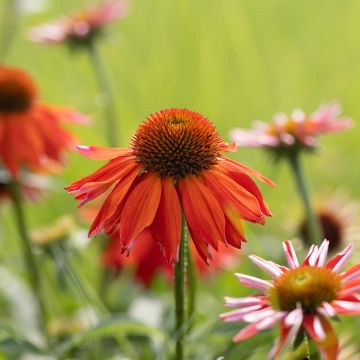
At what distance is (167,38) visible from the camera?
2271 mm

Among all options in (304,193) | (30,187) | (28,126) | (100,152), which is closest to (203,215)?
(100,152)

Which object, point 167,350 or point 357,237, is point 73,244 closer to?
point 167,350

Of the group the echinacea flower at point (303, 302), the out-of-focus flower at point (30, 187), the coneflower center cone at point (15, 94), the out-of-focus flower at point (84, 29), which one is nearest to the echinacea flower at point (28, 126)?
the coneflower center cone at point (15, 94)

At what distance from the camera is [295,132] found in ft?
3.34

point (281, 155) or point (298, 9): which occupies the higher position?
point (298, 9)

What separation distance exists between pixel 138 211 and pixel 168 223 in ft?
0.08

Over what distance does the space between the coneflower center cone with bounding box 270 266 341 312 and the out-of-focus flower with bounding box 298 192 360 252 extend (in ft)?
2.05

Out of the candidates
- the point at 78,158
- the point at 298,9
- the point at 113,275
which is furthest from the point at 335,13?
the point at 113,275

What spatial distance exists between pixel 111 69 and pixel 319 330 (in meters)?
1.89

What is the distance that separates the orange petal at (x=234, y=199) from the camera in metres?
0.62

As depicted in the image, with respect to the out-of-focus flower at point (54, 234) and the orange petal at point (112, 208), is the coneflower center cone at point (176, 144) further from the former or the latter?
the out-of-focus flower at point (54, 234)

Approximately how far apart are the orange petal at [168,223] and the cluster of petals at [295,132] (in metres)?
0.38

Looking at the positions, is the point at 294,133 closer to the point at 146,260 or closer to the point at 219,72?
the point at 146,260

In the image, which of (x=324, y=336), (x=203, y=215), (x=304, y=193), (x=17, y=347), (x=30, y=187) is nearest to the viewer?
(x=324, y=336)
